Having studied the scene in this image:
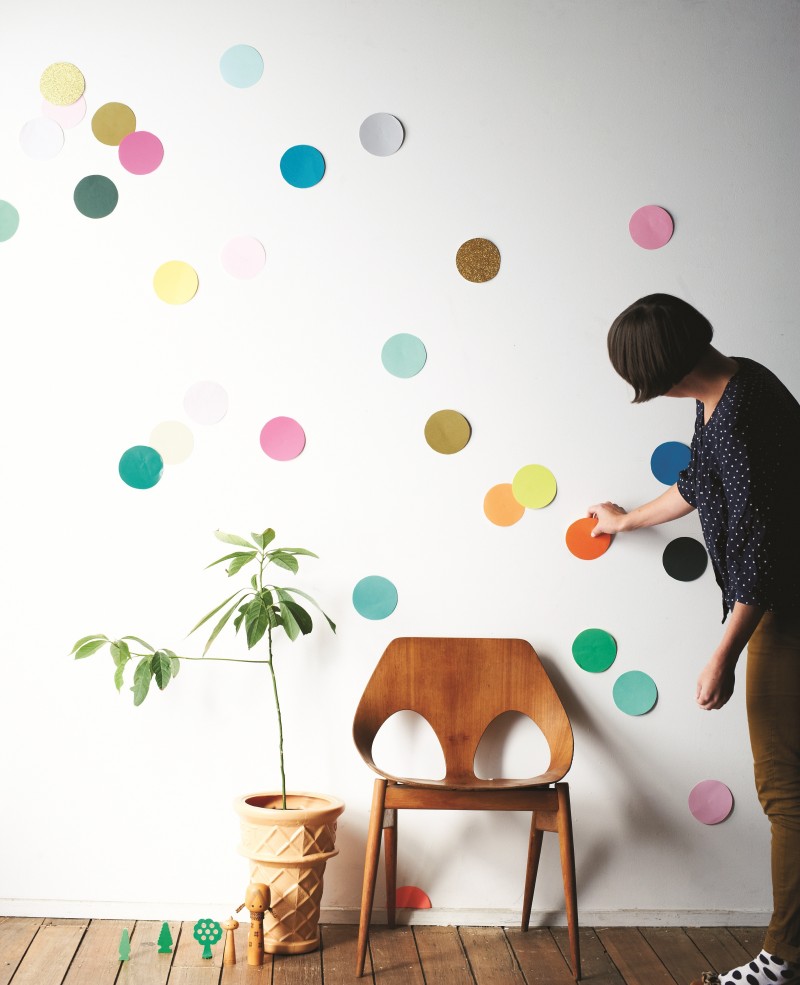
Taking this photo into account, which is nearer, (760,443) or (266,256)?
(760,443)

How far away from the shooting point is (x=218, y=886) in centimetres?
212

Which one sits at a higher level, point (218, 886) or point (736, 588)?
point (736, 588)

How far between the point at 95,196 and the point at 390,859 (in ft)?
5.69

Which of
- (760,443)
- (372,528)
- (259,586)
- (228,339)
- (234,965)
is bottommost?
(234,965)

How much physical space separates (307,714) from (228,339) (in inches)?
36.9

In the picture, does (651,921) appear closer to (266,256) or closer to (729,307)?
(729,307)

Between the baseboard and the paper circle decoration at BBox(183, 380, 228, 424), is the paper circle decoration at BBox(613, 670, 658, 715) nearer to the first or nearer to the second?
the baseboard

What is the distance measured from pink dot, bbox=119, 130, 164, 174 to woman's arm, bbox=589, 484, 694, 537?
137 cm

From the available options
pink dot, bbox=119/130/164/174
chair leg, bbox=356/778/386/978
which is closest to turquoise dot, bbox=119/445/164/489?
pink dot, bbox=119/130/164/174

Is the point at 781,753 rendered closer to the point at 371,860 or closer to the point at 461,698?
the point at 461,698

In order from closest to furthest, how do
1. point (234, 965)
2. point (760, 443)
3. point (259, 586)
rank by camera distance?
1. point (760, 443)
2. point (234, 965)
3. point (259, 586)

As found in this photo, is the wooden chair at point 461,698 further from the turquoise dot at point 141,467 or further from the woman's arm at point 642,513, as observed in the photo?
the turquoise dot at point 141,467

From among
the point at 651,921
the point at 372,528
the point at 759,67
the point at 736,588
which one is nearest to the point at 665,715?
the point at 651,921

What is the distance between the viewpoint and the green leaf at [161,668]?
1.98 meters
